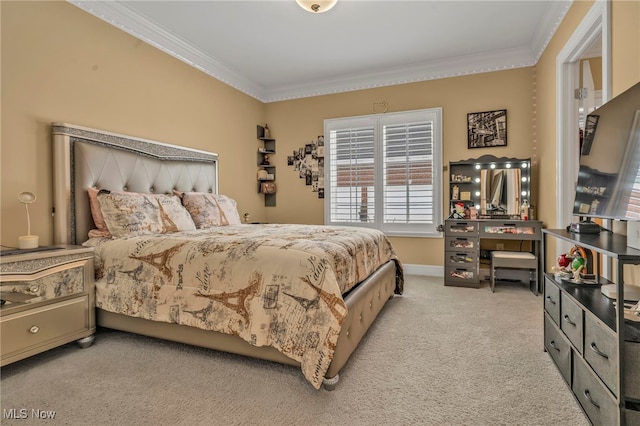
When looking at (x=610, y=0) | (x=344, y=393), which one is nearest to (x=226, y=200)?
(x=344, y=393)

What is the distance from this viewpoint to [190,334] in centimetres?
217

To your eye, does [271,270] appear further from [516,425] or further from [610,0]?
[610,0]

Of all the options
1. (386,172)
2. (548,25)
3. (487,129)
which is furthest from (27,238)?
(548,25)

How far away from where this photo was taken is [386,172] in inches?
183

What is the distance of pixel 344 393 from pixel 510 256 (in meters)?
2.79

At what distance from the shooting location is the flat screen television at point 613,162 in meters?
1.52

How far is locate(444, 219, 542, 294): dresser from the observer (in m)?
3.68

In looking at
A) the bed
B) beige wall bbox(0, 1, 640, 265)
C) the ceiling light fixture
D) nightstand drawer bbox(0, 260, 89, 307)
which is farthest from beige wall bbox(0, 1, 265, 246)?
the ceiling light fixture

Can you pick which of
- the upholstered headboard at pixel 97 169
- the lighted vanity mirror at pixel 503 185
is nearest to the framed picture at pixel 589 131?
the lighted vanity mirror at pixel 503 185

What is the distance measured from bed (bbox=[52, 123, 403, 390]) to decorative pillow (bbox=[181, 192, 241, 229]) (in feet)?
0.82

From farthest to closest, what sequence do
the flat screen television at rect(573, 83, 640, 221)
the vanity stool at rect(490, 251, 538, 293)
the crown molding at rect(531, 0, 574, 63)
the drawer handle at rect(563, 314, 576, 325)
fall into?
the vanity stool at rect(490, 251, 538, 293) < the crown molding at rect(531, 0, 574, 63) < the drawer handle at rect(563, 314, 576, 325) < the flat screen television at rect(573, 83, 640, 221)

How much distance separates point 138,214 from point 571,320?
118 inches

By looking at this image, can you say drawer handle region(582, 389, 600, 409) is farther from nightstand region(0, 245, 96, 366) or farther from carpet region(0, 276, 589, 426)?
nightstand region(0, 245, 96, 366)

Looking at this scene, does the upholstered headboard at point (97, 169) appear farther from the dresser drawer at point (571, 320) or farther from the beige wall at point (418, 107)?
the dresser drawer at point (571, 320)
